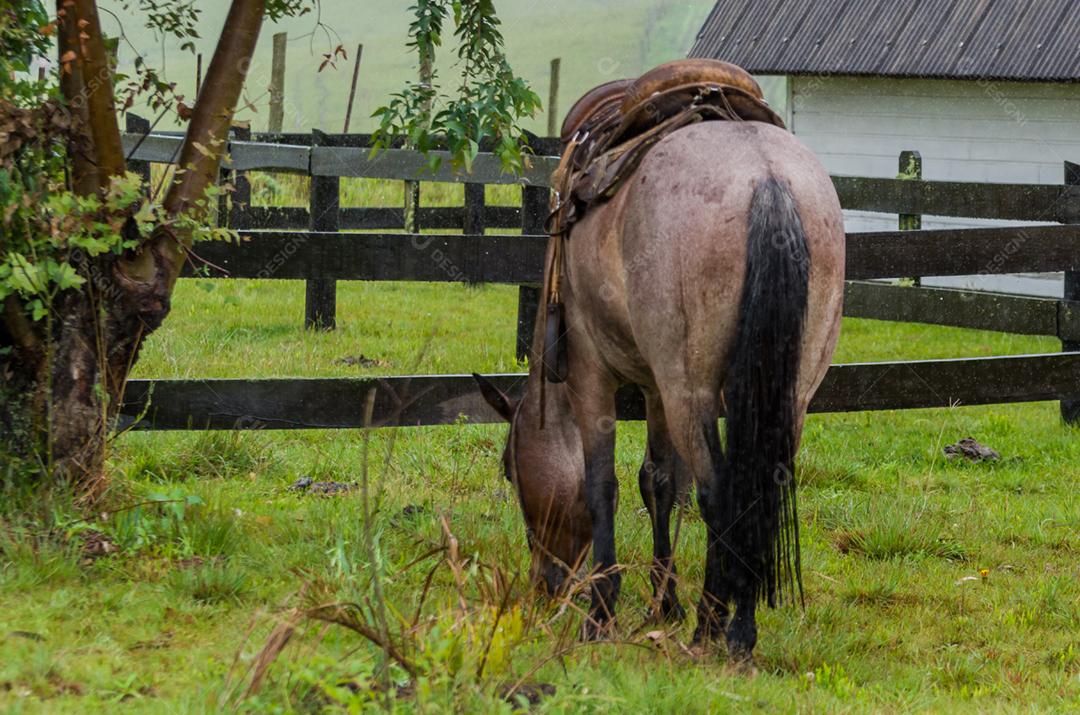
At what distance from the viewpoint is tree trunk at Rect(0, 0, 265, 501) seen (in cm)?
466

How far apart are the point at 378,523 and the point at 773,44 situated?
1424 centimetres

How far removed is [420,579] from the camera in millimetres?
4488

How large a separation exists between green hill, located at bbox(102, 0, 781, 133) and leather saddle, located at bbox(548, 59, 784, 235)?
191ft

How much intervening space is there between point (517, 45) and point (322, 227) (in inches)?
3200

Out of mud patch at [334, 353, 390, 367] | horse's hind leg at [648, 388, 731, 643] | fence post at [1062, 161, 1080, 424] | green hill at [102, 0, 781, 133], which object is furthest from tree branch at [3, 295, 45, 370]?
green hill at [102, 0, 781, 133]

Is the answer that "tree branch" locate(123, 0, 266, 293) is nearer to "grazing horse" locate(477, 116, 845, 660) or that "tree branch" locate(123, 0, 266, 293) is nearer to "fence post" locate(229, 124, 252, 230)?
"grazing horse" locate(477, 116, 845, 660)

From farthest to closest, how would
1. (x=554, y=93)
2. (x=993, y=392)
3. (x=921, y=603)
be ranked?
(x=554, y=93) → (x=993, y=392) → (x=921, y=603)

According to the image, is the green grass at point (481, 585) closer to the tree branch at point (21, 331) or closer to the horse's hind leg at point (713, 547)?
the horse's hind leg at point (713, 547)

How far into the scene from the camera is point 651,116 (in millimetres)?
4375

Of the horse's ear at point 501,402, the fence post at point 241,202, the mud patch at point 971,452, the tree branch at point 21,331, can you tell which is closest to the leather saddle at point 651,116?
the horse's ear at point 501,402

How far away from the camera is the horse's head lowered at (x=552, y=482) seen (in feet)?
15.2

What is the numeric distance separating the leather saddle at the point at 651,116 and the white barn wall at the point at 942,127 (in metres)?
10.4

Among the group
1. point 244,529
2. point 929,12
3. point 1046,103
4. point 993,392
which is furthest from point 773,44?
point 244,529

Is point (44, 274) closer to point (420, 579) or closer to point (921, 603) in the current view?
point (420, 579)
